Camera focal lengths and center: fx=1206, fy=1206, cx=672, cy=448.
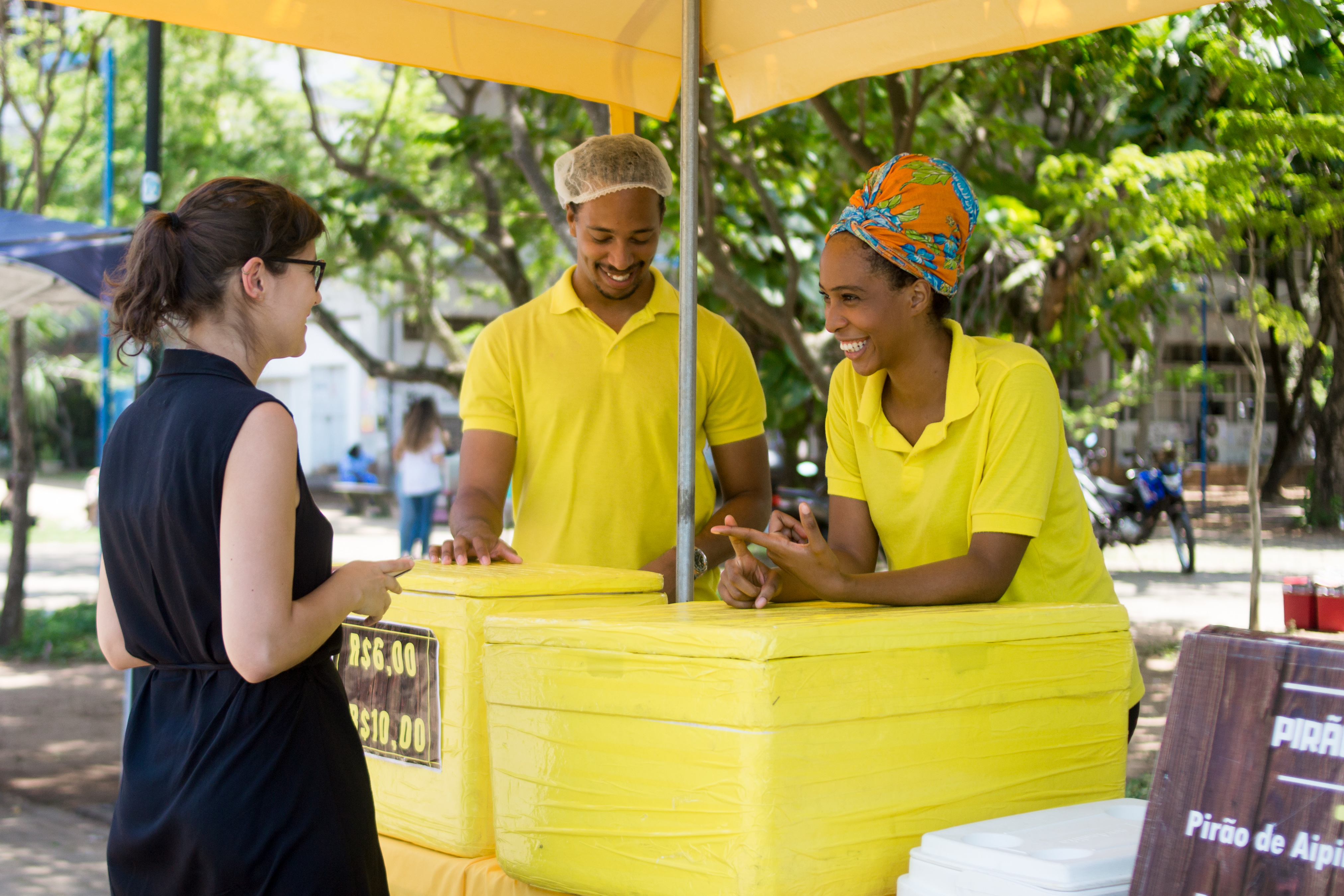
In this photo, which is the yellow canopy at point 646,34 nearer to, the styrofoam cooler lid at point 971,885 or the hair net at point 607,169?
the hair net at point 607,169

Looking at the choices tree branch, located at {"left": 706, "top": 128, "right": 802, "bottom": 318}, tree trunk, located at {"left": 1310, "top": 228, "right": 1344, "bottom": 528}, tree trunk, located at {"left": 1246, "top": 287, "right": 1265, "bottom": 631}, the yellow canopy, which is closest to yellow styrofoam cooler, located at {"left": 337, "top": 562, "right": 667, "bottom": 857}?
the yellow canopy

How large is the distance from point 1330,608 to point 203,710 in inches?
80.7

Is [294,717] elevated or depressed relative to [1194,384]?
depressed

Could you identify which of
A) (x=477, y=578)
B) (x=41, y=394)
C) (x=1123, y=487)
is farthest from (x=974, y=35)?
(x=41, y=394)

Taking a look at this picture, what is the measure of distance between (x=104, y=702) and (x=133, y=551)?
21.0 ft

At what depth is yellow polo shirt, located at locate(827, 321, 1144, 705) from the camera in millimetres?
1756

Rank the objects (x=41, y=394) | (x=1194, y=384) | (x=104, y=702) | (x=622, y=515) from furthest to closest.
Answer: (x=41, y=394) < (x=1194, y=384) < (x=104, y=702) < (x=622, y=515)

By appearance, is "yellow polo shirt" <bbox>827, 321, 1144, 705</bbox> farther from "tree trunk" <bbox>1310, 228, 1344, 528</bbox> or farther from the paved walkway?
"tree trunk" <bbox>1310, 228, 1344, 528</bbox>

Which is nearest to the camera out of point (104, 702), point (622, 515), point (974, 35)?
point (974, 35)

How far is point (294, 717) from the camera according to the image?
146 cm

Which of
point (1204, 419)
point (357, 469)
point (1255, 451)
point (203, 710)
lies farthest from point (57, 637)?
point (1204, 419)

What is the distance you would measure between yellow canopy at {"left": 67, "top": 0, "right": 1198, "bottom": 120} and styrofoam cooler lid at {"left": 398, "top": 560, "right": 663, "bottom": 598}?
104cm

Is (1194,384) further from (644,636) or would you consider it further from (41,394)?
(41,394)

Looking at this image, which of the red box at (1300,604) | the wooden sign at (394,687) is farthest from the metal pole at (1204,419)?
the wooden sign at (394,687)
